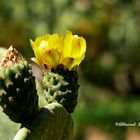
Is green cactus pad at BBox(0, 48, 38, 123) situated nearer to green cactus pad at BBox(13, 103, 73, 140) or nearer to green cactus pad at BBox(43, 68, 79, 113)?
green cactus pad at BBox(13, 103, 73, 140)

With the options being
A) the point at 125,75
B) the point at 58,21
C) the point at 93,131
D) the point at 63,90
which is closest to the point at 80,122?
the point at 93,131

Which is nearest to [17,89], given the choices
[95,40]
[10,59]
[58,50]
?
[10,59]

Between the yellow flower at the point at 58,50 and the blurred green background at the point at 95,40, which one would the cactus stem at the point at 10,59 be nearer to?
Result: the yellow flower at the point at 58,50

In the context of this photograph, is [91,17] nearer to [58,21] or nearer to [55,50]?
[58,21]

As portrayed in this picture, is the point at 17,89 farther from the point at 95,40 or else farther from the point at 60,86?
the point at 95,40

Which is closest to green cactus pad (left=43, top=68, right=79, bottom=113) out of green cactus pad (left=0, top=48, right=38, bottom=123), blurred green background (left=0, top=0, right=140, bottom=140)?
green cactus pad (left=0, top=48, right=38, bottom=123)

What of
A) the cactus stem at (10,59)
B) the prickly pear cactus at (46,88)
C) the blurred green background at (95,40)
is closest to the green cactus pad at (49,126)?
the prickly pear cactus at (46,88)
